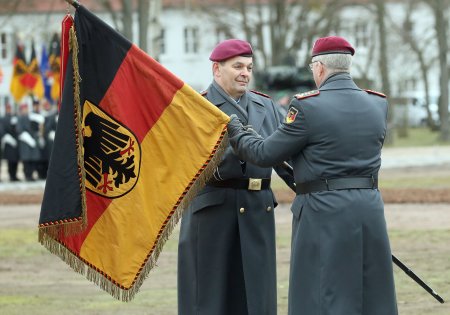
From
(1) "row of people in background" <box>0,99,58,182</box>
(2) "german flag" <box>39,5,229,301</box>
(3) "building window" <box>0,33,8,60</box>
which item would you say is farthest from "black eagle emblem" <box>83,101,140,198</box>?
(3) "building window" <box>0,33,8,60</box>

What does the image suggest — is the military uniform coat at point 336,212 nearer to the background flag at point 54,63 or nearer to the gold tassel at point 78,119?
the gold tassel at point 78,119

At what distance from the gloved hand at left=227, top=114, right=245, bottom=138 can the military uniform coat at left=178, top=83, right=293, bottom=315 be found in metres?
0.31

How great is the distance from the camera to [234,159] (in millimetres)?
8062

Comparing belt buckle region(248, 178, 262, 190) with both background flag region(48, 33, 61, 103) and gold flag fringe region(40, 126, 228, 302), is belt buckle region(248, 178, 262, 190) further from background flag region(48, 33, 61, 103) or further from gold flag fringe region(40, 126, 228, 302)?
background flag region(48, 33, 61, 103)

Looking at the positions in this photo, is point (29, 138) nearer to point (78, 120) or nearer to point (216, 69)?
point (216, 69)

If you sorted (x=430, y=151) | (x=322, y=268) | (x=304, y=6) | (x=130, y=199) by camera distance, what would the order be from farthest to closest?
(x=304, y=6) < (x=430, y=151) < (x=130, y=199) < (x=322, y=268)

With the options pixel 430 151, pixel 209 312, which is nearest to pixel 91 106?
pixel 209 312

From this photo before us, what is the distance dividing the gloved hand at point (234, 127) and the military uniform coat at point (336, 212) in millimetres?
479

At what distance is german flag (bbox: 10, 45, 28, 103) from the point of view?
33750mm

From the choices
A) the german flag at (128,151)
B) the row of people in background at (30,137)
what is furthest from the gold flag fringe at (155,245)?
the row of people in background at (30,137)

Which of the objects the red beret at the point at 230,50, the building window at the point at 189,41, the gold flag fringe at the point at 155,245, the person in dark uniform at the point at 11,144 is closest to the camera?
the gold flag fringe at the point at 155,245

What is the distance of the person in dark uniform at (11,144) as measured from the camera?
3297 cm

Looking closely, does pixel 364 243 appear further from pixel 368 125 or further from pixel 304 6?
pixel 304 6

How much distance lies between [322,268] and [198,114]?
1380 millimetres
